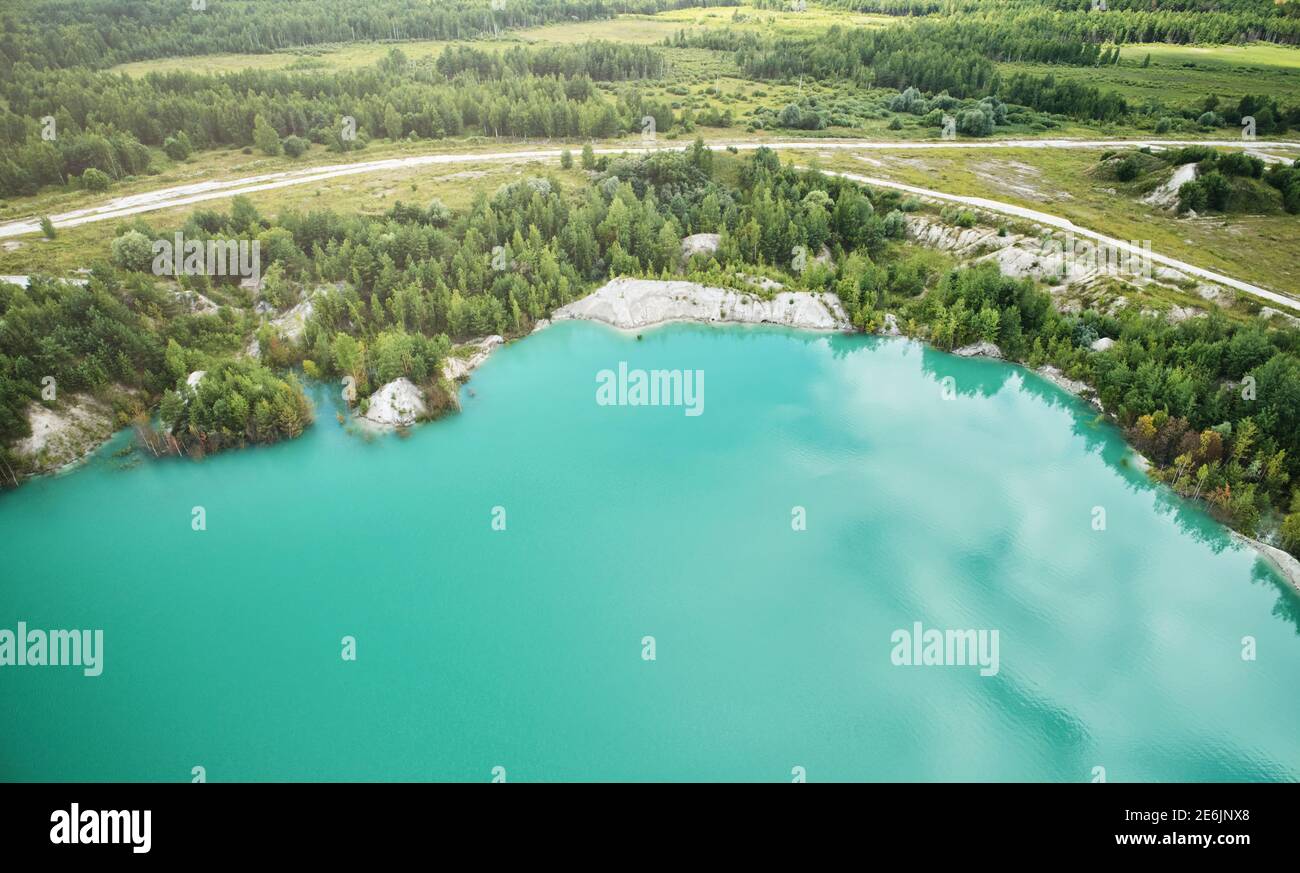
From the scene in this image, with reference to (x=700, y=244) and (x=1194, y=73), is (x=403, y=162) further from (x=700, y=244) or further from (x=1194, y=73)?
(x=1194, y=73)

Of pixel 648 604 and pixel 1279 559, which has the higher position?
pixel 1279 559

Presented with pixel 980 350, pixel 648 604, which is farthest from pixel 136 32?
pixel 648 604

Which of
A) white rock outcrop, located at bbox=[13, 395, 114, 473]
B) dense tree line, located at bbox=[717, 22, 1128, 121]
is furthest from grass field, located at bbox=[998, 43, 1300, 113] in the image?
white rock outcrop, located at bbox=[13, 395, 114, 473]

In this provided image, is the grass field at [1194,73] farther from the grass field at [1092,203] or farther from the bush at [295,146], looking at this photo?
the bush at [295,146]

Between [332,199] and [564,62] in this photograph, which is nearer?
[332,199]

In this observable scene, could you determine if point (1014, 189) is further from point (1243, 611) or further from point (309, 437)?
point (309, 437)
